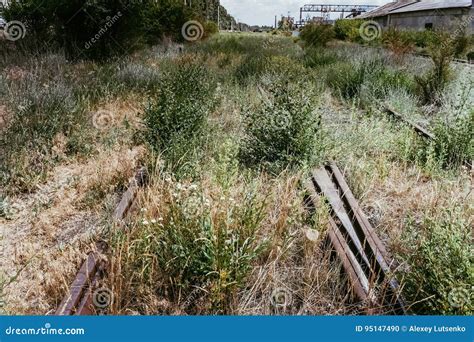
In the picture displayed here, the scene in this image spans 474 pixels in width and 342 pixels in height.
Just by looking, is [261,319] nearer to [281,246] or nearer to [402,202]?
[281,246]

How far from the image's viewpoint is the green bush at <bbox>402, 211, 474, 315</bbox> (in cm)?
230

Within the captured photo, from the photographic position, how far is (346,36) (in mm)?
35344

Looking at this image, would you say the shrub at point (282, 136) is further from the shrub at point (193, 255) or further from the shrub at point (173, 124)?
the shrub at point (193, 255)

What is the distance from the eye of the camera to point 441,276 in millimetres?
2402

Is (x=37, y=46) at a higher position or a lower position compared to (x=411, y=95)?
higher

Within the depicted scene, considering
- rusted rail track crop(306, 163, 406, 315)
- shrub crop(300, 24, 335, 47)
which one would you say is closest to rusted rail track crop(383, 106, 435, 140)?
rusted rail track crop(306, 163, 406, 315)

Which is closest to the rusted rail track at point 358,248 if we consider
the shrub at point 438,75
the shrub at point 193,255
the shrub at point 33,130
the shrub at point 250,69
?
the shrub at point 193,255

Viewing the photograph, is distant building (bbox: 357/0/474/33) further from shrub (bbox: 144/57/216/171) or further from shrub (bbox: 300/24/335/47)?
shrub (bbox: 144/57/216/171)

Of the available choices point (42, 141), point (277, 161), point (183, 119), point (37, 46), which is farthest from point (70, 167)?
point (37, 46)

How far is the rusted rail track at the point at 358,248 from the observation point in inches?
100

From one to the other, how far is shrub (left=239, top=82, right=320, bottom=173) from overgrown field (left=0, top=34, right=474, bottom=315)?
0.06ft

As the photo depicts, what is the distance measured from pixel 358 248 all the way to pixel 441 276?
2.39 ft

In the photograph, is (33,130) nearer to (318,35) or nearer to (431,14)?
(318,35)

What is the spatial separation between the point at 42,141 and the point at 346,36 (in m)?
35.0
